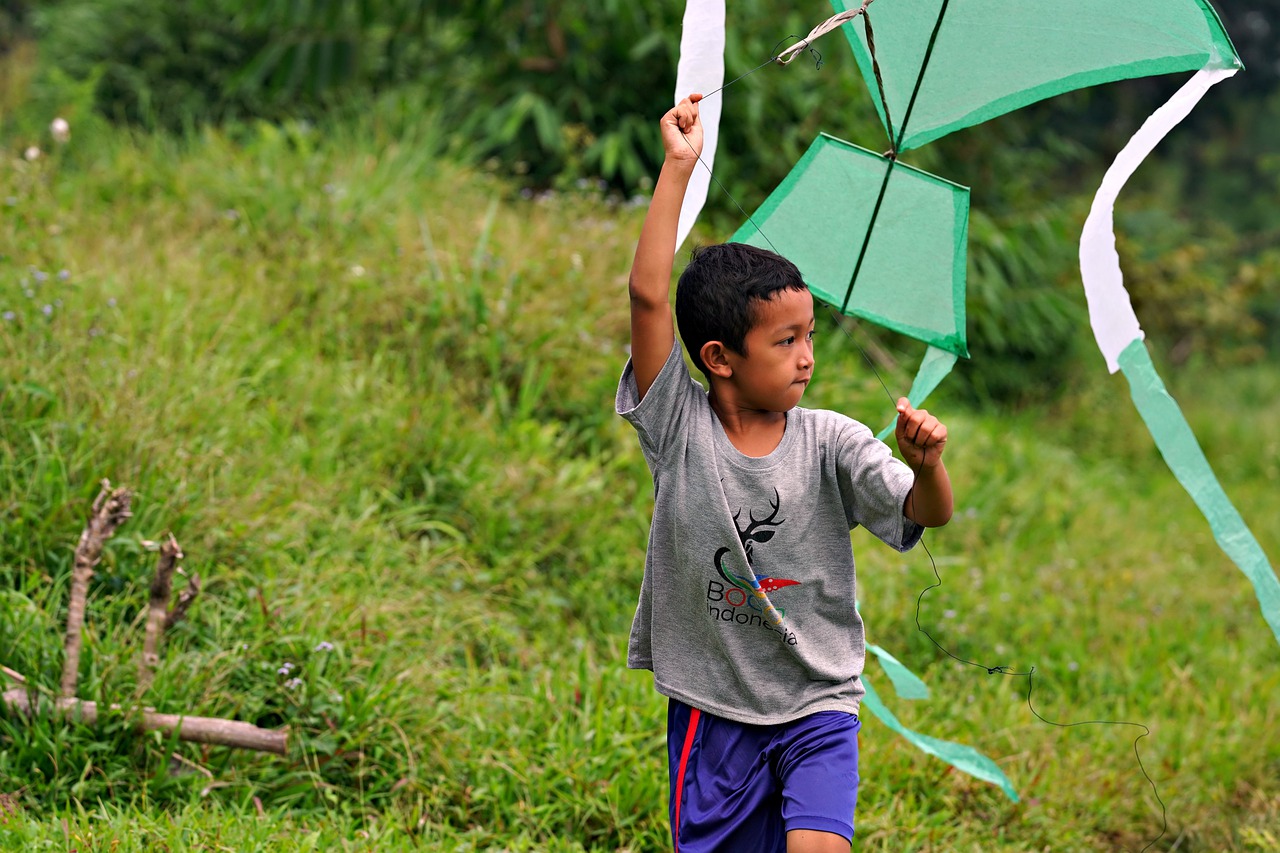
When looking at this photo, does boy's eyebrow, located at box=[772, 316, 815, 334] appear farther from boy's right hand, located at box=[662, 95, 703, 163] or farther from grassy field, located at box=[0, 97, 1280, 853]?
grassy field, located at box=[0, 97, 1280, 853]

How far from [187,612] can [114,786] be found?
1.66 ft

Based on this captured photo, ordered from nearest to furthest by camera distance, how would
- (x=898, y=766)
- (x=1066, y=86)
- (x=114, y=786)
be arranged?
(x=1066, y=86) → (x=114, y=786) → (x=898, y=766)

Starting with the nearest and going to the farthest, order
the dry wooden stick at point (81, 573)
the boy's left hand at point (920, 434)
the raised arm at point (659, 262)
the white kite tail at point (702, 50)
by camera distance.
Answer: the boy's left hand at point (920, 434)
the raised arm at point (659, 262)
the white kite tail at point (702, 50)
the dry wooden stick at point (81, 573)

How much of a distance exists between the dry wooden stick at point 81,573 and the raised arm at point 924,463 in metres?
1.87

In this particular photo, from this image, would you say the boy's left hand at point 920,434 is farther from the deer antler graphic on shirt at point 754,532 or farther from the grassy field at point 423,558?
the grassy field at point 423,558

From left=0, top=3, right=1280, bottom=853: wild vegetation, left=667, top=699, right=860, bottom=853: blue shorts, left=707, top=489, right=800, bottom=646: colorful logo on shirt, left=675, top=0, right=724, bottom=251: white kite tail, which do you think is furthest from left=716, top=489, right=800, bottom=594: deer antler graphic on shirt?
left=0, top=3, right=1280, bottom=853: wild vegetation

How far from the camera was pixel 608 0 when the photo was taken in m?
6.01

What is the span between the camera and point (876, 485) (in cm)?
204

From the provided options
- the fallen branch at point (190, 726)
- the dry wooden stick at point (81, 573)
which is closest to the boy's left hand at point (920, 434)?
the fallen branch at point (190, 726)

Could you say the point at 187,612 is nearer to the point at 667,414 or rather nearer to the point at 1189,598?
the point at 667,414

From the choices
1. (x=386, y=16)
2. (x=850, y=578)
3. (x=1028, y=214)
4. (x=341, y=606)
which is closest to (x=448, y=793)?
(x=341, y=606)

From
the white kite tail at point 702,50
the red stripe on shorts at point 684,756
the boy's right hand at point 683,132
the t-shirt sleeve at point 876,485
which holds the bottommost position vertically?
the red stripe on shorts at point 684,756

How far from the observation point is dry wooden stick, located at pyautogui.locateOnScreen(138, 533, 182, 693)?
9.26 feet

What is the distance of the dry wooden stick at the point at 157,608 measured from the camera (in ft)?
9.26
